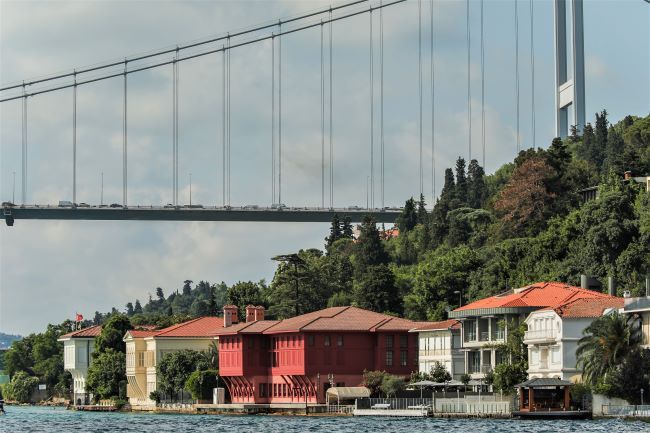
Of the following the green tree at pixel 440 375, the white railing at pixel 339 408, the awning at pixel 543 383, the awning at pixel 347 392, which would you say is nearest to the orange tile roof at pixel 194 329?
the awning at pixel 347 392

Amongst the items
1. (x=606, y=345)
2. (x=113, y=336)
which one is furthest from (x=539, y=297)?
(x=113, y=336)

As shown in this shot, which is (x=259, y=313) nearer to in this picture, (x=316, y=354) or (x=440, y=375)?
(x=316, y=354)

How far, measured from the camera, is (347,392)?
320 feet

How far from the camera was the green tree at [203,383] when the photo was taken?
113m

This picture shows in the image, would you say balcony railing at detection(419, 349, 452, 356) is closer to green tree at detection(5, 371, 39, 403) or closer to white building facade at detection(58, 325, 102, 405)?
white building facade at detection(58, 325, 102, 405)

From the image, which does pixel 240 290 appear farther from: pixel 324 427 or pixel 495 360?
pixel 324 427

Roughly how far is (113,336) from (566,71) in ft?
156

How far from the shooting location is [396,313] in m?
125

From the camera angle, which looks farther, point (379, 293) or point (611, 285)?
point (379, 293)

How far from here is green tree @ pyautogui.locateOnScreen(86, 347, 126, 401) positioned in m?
133

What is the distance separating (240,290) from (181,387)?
20.5 metres

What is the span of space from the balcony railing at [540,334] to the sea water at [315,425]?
826 centimetres

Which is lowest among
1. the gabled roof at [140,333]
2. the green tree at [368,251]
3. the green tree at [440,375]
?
the green tree at [440,375]

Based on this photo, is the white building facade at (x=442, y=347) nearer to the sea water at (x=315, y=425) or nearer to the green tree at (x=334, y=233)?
the sea water at (x=315, y=425)
